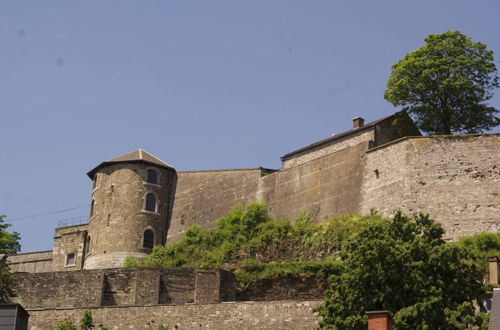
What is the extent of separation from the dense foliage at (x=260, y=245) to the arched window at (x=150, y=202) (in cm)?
303

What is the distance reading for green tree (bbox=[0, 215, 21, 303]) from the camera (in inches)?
1465

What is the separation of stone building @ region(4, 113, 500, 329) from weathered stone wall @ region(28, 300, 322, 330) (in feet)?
0.15

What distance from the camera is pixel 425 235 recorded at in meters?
30.5

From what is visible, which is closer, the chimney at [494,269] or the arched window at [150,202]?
the chimney at [494,269]

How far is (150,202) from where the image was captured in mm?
49000

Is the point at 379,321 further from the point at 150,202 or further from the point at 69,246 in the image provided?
the point at 69,246

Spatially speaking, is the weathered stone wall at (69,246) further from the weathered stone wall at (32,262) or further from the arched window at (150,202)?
the arched window at (150,202)

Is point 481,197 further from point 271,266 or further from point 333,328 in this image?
point 333,328

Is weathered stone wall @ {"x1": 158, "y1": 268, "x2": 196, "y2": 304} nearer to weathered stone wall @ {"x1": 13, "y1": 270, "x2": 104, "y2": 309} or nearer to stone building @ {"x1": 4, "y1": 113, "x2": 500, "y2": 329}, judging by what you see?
stone building @ {"x1": 4, "y1": 113, "x2": 500, "y2": 329}

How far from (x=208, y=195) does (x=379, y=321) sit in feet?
88.6

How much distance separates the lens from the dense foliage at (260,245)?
3928 centimetres

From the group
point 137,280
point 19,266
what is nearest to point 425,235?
point 137,280

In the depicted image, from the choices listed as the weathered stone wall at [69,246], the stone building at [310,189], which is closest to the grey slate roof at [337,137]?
the stone building at [310,189]

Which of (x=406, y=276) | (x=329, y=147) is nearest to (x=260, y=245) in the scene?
(x=329, y=147)
